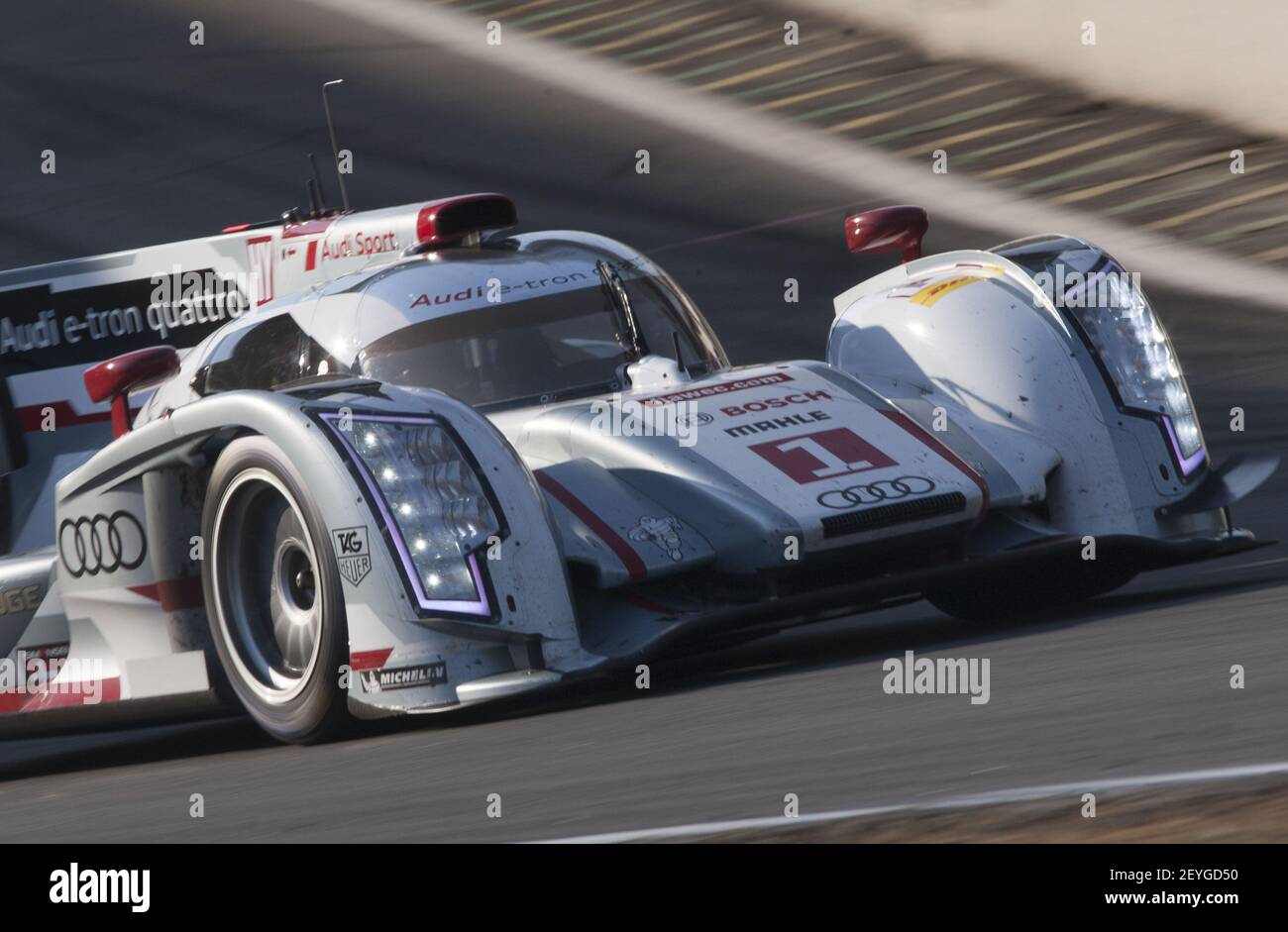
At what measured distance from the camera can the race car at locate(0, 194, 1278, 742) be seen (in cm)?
639

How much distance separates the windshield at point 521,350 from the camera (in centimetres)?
753

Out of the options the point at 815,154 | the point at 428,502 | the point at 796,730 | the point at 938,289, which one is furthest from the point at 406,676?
the point at 815,154

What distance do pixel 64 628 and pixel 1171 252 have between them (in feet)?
35.9

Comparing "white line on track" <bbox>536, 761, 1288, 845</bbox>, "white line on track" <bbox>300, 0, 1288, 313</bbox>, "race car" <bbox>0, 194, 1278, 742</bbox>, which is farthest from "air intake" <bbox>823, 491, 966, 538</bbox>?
"white line on track" <bbox>300, 0, 1288, 313</bbox>

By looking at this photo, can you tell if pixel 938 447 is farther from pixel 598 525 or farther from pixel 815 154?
pixel 815 154

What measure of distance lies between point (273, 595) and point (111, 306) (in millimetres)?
2554

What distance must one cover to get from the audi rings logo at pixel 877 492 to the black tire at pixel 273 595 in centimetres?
145

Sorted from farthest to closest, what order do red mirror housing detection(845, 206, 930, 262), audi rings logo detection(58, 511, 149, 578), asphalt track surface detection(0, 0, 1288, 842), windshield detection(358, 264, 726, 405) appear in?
red mirror housing detection(845, 206, 930, 262) → windshield detection(358, 264, 726, 405) → audi rings logo detection(58, 511, 149, 578) → asphalt track surface detection(0, 0, 1288, 842)

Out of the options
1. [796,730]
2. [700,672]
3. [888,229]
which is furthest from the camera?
[888,229]

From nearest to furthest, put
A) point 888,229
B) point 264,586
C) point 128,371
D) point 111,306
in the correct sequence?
point 264,586 → point 128,371 → point 888,229 → point 111,306

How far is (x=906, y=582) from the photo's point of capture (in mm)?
6738

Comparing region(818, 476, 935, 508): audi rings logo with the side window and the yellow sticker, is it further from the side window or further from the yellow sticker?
the side window

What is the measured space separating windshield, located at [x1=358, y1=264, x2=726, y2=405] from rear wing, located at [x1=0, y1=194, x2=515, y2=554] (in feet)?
3.11

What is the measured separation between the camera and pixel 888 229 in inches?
334
